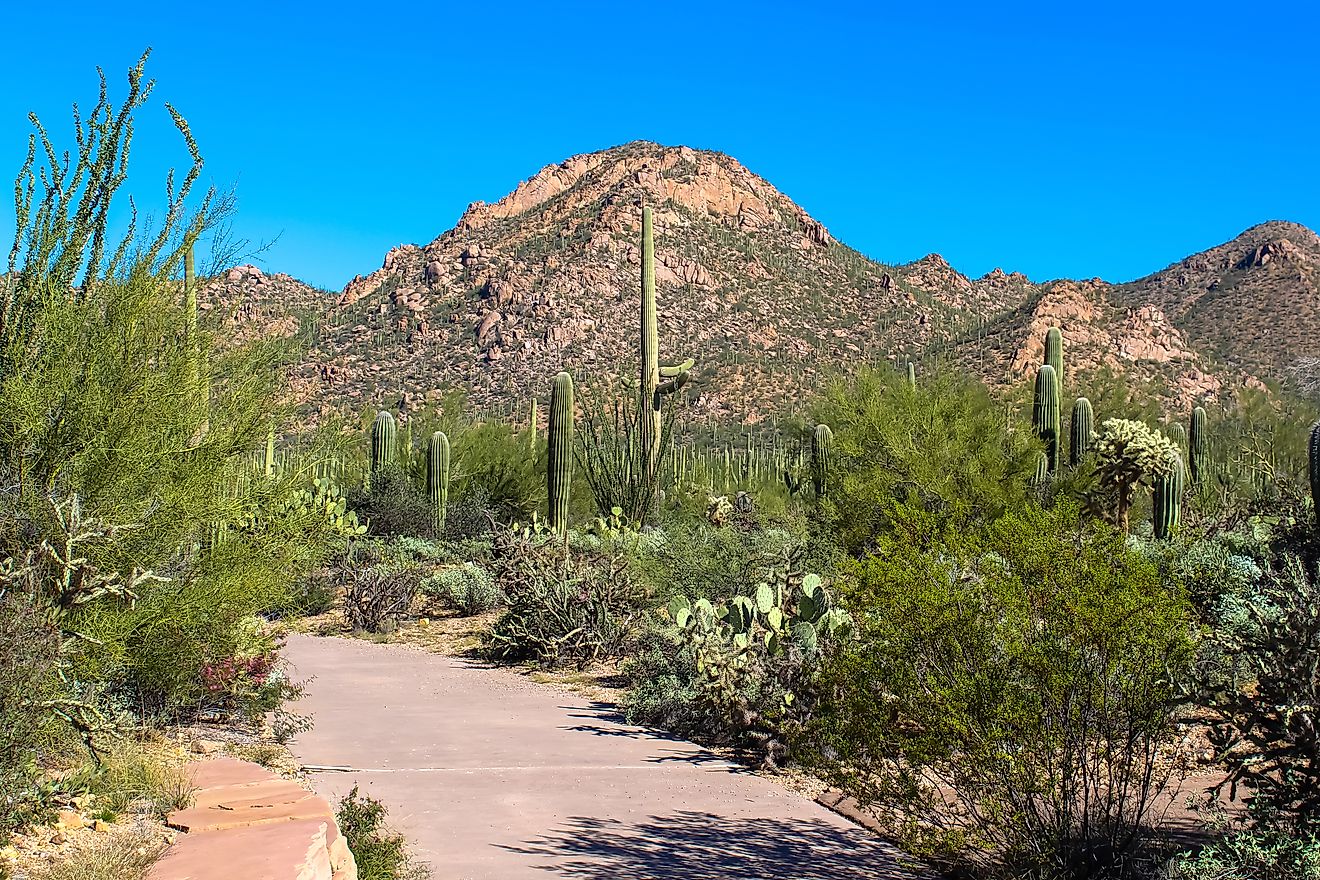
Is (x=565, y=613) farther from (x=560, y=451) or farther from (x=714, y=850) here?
(x=560, y=451)

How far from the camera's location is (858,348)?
64500mm

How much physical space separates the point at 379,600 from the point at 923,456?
6811 millimetres

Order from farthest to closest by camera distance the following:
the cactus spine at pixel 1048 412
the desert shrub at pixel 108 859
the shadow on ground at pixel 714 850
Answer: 1. the cactus spine at pixel 1048 412
2. the shadow on ground at pixel 714 850
3. the desert shrub at pixel 108 859

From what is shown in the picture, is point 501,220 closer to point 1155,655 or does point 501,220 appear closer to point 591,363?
point 591,363

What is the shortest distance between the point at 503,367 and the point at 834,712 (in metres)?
57.6

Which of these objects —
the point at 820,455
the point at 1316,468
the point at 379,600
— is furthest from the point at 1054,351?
the point at 379,600

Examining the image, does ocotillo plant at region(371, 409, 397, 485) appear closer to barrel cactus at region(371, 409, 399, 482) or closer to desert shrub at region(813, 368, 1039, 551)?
barrel cactus at region(371, 409, 399, 482)

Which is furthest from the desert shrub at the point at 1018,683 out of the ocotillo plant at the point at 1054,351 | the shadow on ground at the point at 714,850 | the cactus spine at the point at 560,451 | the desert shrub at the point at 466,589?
the ocotillo plant at the point at 1054,351

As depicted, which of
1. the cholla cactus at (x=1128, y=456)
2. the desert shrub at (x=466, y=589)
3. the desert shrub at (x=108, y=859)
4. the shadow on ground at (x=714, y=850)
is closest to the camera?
the desert shrub at (x=108, y=859)

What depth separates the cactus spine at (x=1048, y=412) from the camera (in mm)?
18453

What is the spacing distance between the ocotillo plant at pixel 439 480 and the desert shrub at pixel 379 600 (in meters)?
6.36

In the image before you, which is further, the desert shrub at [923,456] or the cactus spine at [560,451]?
the cactus spine at [560,451]

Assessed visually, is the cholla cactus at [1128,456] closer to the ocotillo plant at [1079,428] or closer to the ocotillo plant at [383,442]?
the ocotillo plant at [1079,428]

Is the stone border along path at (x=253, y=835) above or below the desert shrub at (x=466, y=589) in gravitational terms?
below
